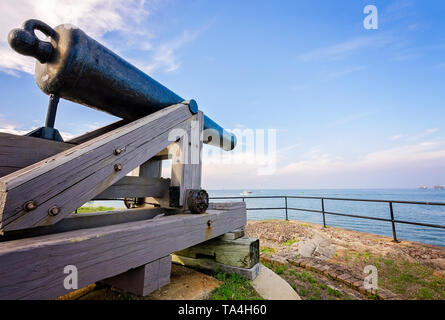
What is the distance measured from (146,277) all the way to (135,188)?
30.5 inches

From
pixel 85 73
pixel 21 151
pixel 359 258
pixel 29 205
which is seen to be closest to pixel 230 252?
pixel 29 205

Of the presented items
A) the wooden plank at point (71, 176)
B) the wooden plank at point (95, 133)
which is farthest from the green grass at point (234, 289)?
the wooden plank at point (95, 133)

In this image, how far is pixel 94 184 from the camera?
44.6 inches

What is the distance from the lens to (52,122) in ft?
4.67

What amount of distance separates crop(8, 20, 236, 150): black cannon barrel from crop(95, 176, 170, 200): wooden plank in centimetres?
66

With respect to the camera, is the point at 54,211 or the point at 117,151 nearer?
the point at 54,211

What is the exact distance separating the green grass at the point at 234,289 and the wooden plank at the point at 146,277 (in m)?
0.62

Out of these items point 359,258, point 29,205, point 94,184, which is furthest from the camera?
point 359,258

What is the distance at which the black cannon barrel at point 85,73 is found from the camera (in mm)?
1316

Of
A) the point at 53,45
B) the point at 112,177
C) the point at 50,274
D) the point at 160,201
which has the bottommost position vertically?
the point at 50,274

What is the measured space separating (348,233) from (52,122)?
22.9 feet

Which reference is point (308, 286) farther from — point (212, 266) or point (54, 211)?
point (54, 211)

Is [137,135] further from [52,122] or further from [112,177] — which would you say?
[52,122]
